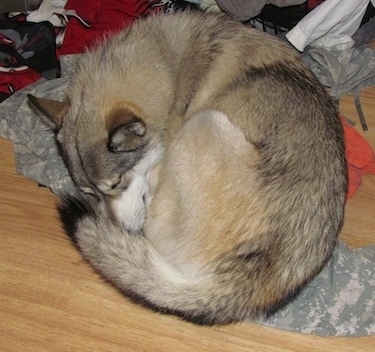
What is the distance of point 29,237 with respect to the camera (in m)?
2.99

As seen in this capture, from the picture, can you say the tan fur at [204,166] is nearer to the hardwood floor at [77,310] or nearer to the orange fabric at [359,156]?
the hardwood floor at [77,310]

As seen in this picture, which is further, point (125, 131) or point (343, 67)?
point (343, 67)

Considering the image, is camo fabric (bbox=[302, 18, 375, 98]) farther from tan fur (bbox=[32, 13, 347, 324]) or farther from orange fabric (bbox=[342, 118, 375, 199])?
tan fur (bbox=[32, 13, 347, 324])

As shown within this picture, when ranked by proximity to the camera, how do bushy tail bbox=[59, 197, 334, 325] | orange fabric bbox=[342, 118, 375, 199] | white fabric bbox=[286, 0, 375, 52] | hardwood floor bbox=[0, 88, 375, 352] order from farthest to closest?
white fabric bbox=[286, 0, 375, 52] → orange fabric bbox=[342, 118, 375, 199] → hardwood floor bbox=[0, 88, 375, 352] → bushy tail bbox=[59, 197, 334, 325]

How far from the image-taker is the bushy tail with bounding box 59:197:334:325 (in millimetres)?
2289

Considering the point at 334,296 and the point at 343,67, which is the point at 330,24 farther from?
the point at 334,296

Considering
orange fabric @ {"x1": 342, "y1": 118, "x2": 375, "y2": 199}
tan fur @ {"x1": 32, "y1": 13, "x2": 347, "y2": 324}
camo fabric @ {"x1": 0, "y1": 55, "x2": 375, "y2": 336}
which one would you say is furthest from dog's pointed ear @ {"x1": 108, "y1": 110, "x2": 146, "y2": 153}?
orange fabric @ {"x1": 342, "y1": 118, "x2": 375, "y2": 199}

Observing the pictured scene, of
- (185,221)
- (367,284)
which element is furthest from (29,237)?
(367,284)

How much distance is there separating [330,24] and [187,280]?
199 centimetres

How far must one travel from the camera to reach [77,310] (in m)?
2.70

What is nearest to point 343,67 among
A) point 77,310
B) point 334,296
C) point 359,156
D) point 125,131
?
point 359,156

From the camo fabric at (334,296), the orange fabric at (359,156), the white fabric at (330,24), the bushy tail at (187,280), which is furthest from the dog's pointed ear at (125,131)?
the white fabric at (330,24)

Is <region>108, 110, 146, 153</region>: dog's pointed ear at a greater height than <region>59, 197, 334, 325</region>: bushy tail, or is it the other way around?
<region>108, 110, 146, 153</region>: dog's pointed ear

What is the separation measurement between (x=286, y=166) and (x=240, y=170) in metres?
0.19
